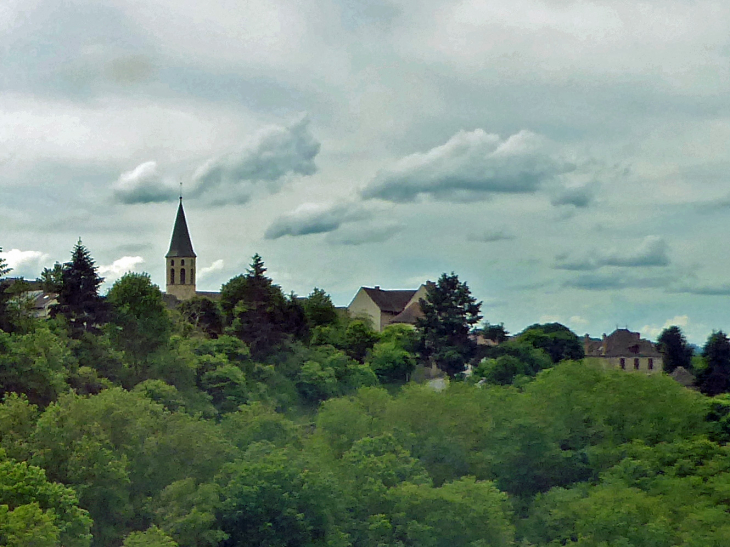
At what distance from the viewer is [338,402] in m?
54.3

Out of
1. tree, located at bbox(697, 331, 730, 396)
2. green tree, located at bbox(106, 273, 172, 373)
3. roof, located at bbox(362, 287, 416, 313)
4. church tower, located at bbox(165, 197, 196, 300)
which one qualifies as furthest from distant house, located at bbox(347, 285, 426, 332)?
Answer: green tree, located at bbox(106, 273, 172, 373)

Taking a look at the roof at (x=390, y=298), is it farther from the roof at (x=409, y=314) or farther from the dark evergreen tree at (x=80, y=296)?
the dark evergreen tree at (x=80, y=296)

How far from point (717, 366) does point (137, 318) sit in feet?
168

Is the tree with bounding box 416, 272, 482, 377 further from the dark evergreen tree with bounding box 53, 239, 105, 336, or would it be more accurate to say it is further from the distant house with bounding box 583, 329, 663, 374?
the dark evergreen tree with bounding box 53, 239, 105, 336

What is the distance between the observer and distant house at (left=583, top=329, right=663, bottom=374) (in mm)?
96375

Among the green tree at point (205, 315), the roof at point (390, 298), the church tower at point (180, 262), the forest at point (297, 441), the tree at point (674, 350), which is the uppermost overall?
the church tower at point (180, 262)

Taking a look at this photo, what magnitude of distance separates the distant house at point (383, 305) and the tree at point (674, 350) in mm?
27493

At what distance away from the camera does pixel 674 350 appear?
96.2 metres

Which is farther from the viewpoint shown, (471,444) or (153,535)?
(471,444)

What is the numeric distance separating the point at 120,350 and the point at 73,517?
84.5 ft

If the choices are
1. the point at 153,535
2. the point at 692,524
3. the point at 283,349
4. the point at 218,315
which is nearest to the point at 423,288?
the point at 218,315

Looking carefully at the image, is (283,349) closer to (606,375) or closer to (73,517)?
(606,375)

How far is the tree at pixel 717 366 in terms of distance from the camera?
7756cm

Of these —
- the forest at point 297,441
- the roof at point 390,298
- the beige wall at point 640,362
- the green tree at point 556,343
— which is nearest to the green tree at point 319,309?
the forest at point 297,441
